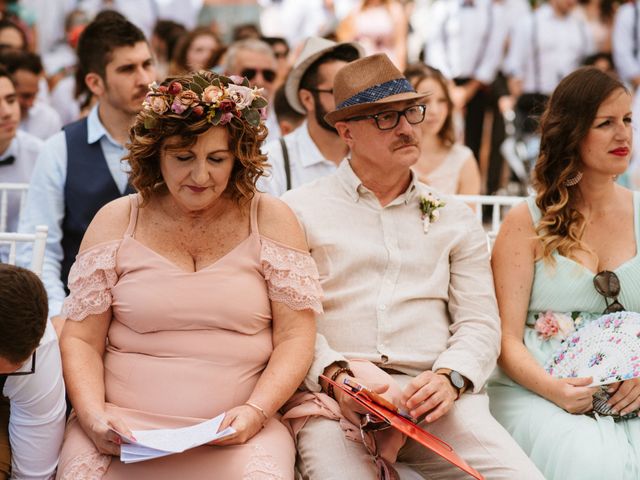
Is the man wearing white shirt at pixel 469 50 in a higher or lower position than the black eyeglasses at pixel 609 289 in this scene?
lower

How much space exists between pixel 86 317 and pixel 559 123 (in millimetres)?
2045

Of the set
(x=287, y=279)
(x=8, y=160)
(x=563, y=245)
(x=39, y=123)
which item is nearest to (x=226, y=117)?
(x=287, y=279)

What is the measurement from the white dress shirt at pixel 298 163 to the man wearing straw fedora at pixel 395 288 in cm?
91

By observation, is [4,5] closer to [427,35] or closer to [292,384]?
[427,35]

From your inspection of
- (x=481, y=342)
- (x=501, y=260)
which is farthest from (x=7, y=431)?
(x=501, y=260)

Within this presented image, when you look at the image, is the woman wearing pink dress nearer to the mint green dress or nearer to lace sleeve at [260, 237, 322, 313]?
lace sleeve at [260, 237, 322, 313]

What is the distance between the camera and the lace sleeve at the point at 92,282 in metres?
3.48

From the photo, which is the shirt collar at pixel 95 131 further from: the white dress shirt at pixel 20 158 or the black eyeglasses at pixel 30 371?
the black eyeglasses at pixel 30 371

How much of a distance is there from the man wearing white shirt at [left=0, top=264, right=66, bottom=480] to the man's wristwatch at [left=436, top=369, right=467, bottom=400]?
1.33 meters

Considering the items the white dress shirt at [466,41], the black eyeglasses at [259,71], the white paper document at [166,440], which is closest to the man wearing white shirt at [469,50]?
the white dress shirt at [466,41]

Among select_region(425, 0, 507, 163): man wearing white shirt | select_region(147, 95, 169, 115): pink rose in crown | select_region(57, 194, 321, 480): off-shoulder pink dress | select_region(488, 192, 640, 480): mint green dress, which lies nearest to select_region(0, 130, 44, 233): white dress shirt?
select_region(57, 194, 321, 480): off-shoulder pink dress

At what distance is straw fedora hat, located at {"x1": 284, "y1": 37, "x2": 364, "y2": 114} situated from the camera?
17.0 feet

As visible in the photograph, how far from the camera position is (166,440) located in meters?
3.15

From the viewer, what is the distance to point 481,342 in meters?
3.75
